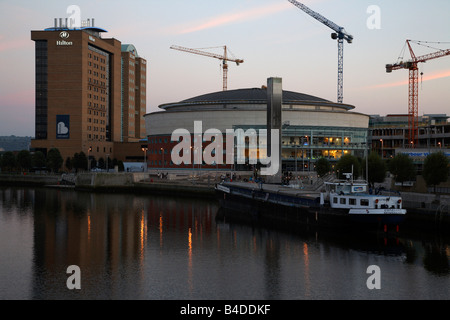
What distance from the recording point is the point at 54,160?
496ft

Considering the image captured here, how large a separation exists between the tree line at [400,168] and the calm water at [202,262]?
16.2m

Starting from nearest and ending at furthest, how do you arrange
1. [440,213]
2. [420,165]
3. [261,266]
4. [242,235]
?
1. [261,266]
2. [440,213]
3. [242,235]
4. [420,165]

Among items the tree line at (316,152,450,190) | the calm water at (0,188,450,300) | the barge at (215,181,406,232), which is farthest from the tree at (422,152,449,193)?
the calm water at (0,188,450,300)

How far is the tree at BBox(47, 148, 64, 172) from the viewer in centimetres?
15088

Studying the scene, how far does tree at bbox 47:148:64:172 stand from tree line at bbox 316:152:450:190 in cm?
8766

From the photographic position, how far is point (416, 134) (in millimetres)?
156625

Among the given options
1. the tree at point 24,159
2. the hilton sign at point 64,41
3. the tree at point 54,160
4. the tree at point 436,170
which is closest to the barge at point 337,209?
the tree at point 436,170

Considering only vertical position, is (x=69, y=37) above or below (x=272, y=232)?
above

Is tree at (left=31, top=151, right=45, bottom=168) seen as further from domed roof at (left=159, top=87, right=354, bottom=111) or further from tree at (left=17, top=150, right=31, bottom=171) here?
domed roof at (left=159, top=87, right=354, bottom=111)

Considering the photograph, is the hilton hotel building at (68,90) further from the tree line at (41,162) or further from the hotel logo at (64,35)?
the tree line at (41,162)

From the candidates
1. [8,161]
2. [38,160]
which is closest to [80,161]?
[38,160]
